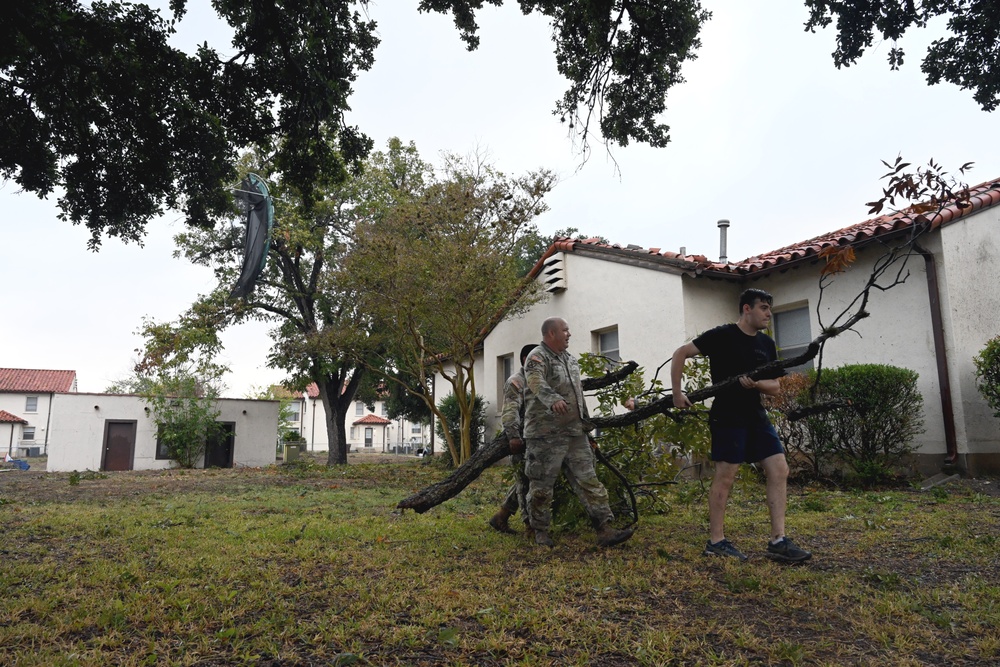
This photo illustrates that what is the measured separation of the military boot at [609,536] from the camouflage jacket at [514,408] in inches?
41.6

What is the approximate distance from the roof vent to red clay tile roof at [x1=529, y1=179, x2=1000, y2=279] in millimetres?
202

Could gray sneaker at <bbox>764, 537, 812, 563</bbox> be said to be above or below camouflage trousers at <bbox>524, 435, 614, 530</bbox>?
below

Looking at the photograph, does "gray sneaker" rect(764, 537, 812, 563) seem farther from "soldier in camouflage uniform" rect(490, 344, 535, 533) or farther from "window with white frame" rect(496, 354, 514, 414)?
"window with white frame" rect(496, 354, 514, 414)

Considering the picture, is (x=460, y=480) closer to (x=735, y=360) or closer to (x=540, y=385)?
(x=540, y=385)

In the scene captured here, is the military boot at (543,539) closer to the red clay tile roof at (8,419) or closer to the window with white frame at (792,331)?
the window with white frame at (792,331)

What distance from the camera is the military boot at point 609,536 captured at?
202 inches

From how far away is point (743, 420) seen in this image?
474 cm

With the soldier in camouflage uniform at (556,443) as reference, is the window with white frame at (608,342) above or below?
above

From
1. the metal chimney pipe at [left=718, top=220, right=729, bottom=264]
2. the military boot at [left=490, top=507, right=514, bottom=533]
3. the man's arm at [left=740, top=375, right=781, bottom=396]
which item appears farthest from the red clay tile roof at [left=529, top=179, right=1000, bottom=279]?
the military boot at [left=490, top=507, right=514, bottom=533]

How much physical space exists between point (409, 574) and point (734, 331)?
3.04 metres

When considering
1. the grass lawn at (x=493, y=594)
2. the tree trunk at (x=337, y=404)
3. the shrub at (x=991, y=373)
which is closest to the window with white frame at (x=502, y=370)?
the tree trunk at (x=337, y=404)

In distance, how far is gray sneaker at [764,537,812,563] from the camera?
15.0 ft

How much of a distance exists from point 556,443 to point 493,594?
5.23 feet

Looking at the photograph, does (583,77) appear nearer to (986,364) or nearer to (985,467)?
(986,364)
